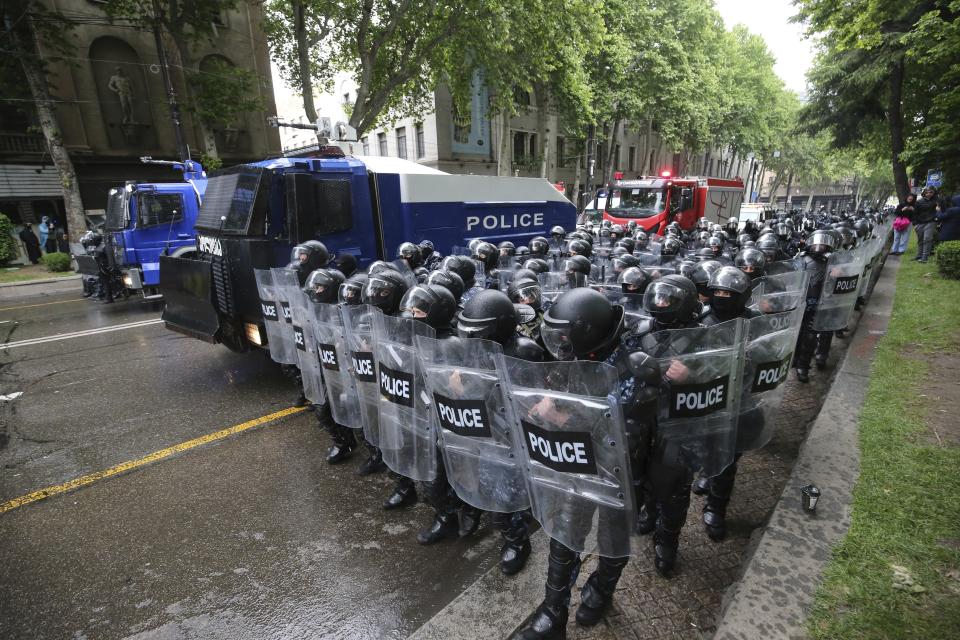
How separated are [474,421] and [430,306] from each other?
917 millimetres

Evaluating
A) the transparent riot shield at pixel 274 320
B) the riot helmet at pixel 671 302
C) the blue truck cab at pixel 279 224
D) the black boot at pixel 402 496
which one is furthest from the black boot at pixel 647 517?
the blue truck cab at pixel 279 224

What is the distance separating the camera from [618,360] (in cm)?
241

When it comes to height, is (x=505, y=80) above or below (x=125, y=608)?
above

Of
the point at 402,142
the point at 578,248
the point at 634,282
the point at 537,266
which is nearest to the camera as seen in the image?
the point at 634,282

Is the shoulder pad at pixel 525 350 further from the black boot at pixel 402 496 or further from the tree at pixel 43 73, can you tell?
the tree at pixel 43 73

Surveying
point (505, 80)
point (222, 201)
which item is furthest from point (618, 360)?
point (505, 80)

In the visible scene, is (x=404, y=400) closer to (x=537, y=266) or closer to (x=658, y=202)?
(x=537, y=266)

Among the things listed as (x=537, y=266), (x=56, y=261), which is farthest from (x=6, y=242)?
(x=537, y=266)

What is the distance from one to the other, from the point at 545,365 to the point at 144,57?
946 inches

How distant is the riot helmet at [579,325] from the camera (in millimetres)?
2131

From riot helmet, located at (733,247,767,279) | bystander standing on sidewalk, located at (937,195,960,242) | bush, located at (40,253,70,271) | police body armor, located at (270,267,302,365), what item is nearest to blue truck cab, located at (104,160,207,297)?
police body armor, located at (270,267,302,365)

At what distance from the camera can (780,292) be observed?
3689mm

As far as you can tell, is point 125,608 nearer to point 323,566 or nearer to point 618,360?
point 323,566

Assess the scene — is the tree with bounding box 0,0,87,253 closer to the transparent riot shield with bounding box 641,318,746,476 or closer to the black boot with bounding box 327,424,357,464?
the black boot with bounding box 327,424,357,464
